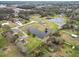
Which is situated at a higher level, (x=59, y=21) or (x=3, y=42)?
(x=59, y=21)

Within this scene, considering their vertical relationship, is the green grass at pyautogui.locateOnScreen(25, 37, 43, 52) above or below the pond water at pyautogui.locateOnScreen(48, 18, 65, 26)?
below

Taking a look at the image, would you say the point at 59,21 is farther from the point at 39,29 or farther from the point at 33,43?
the point at 33,43

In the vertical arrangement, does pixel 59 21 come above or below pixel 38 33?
above

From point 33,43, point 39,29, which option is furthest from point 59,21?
point 33,43

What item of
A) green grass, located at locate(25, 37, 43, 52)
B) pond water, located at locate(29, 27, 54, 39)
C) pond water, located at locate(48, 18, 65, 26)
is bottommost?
green grass, located at locate(25, 37, 43, 52)

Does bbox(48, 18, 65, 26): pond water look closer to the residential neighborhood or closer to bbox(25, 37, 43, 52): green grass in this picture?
the residential neighborhood

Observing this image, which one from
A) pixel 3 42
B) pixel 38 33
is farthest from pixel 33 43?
pixel 3 42

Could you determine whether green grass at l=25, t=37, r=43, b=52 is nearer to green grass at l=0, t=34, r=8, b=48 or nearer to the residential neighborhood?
the residential neighborhood

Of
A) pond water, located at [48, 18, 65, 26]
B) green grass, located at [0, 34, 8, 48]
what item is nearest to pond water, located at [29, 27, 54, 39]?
pond water, located at [48, 18, 65, 26]

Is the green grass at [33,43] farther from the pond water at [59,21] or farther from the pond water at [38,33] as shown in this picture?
the pond water at [59,21]

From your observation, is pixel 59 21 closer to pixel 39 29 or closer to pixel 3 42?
pixel 39 29

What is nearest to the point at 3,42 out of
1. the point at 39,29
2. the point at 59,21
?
the point at 39,29

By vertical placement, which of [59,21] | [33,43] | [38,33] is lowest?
[33,43]
